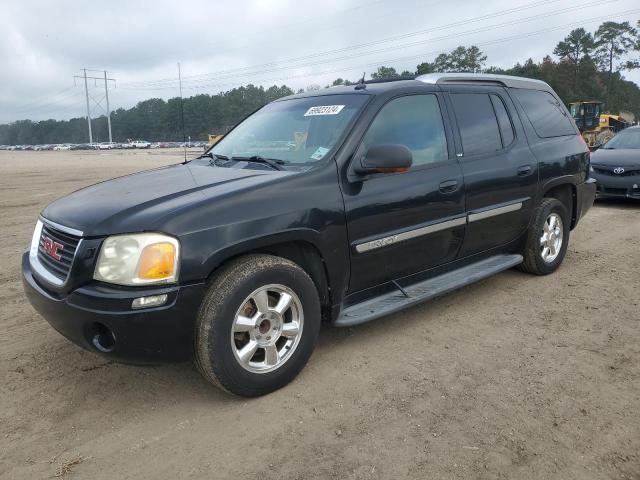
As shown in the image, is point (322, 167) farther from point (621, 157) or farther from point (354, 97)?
point (621, 157)

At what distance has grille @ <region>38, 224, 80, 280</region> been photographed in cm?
277

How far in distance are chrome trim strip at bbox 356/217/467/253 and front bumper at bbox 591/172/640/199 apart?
6.52 meters

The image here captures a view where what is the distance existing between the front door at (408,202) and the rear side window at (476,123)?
0.21 metres

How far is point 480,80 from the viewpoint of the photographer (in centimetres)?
449

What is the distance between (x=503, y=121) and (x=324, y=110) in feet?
5.80

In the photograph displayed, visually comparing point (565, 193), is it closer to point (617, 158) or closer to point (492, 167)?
point (492, 167)

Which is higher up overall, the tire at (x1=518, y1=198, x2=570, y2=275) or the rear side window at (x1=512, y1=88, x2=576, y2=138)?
the rear side window at (x1=512, y1=88, x2=576, y2=138)

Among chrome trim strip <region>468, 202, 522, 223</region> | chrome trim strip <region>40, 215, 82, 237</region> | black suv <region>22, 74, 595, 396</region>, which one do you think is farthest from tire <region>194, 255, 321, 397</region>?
chrome trim strip <region>468, 202, 522, 223</region>

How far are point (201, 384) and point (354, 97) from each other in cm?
220

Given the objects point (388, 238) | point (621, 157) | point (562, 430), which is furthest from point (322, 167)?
point (621, 157)

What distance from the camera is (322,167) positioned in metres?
3.23

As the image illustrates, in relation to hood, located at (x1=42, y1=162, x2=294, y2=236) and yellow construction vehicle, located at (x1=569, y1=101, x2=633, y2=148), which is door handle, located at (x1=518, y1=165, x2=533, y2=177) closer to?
hood, located at (x1=42, y1=162, x2=294, y2=236)

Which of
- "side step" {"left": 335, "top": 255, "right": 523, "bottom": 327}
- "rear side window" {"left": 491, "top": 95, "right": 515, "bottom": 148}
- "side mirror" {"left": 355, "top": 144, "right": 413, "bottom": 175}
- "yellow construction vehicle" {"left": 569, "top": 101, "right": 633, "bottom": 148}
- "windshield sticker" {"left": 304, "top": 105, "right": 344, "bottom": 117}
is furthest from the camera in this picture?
"yellow construction vehicle" {"left": 569, "top": 101, "right": 633, "bottom": 148}

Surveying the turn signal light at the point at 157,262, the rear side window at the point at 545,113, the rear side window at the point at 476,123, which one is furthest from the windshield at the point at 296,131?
the rear side window at the point at 545,113
